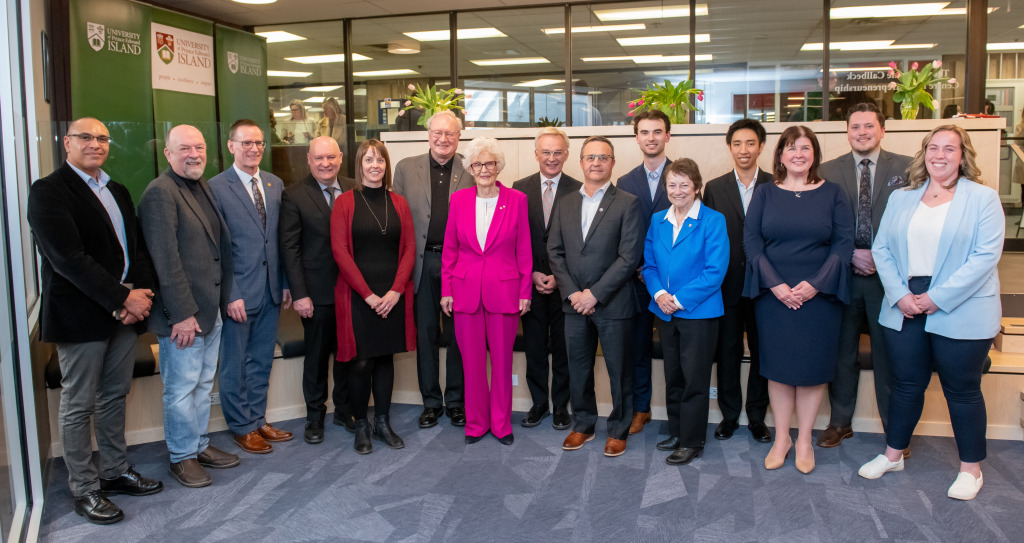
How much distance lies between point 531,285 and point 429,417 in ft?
3.47

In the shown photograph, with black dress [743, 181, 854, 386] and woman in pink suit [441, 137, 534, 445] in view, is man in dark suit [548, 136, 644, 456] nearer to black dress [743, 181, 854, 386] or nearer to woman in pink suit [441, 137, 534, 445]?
woman in pink suit [441, 137, 534, 445]

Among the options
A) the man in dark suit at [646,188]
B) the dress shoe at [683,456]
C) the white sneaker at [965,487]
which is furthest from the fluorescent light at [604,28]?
the white sneaker at [965,487]

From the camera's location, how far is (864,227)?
12.7 ft

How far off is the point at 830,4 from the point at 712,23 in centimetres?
126

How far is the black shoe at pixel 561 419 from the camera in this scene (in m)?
4.35

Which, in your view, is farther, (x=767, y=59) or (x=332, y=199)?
(x=767, y=59)

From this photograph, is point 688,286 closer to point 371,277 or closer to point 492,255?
point 492,255

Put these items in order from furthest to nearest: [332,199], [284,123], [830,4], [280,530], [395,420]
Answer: [284,123]
[830,4]
[395,420]
[332,199]
[280,530]

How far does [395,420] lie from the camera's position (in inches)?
180

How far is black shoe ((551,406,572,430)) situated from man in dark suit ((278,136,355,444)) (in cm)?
126

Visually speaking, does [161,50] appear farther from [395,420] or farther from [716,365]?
[716,365]

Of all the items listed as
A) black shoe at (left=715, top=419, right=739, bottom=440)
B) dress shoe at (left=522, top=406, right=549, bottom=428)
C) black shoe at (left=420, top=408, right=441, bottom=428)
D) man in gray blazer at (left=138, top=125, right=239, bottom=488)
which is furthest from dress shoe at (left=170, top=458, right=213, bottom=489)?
black shoe at (left=715, top=419, right=739, bottom=440)

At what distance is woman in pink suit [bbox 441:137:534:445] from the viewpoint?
3.97 metres

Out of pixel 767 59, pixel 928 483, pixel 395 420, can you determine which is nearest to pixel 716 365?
pixel 928 483
